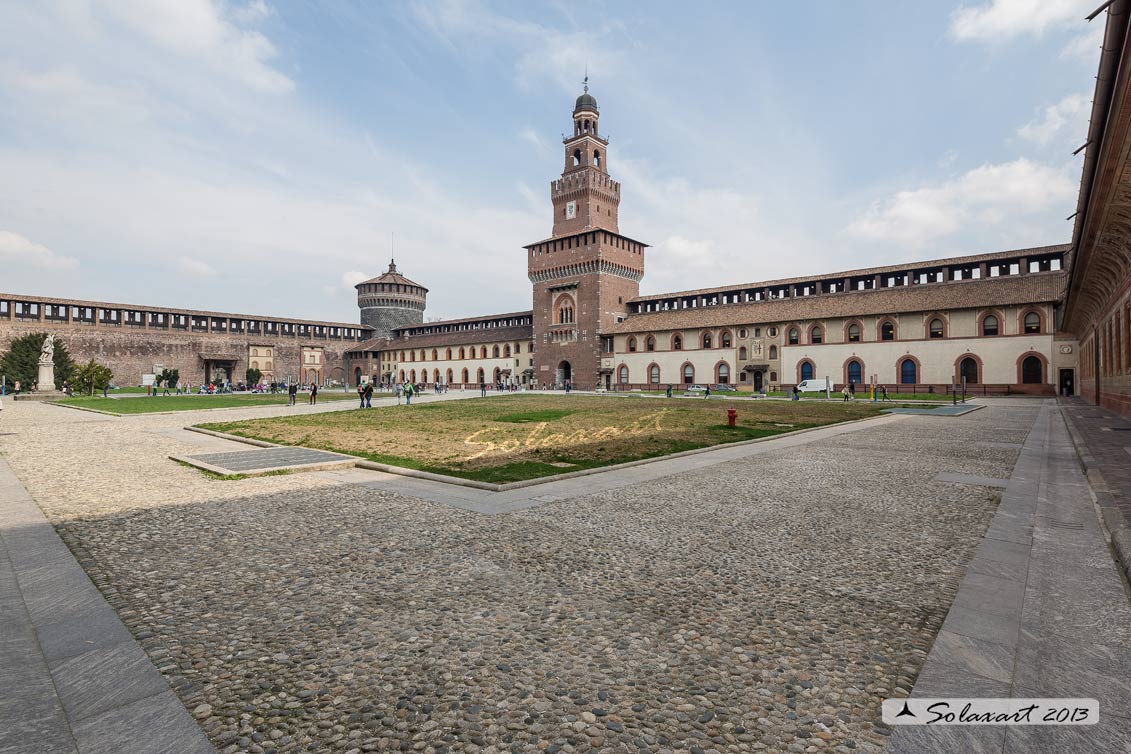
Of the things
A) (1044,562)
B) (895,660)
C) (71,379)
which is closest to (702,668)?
(895,660)

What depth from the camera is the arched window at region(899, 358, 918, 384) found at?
144 feet

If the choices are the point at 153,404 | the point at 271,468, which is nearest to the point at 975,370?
the point at 271,468

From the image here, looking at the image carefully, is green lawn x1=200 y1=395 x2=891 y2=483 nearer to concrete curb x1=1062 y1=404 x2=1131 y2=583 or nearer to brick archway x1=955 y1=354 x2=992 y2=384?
concrete curb x1=1062 y1=404 x2=1131 y2=583

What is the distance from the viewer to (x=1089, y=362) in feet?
98.0

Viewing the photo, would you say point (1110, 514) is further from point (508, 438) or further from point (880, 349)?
point (880, 349)

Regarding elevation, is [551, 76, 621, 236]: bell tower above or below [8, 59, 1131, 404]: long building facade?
above

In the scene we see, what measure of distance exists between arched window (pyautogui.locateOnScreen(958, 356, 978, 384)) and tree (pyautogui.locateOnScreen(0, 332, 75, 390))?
75.2m

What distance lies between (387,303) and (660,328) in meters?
51.4

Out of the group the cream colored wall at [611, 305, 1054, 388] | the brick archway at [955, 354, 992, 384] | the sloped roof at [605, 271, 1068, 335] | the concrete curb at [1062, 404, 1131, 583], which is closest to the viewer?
the concrete curb at [1062, 404, 1131, 583]

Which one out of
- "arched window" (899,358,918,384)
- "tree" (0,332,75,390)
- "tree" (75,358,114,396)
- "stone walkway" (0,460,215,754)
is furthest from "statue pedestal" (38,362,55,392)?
"arched window" (899,358,918,384)

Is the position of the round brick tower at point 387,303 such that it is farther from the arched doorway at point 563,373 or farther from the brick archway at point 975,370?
the brick archway at point 975,370

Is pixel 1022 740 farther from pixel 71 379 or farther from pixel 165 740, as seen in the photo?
pixel 71 379

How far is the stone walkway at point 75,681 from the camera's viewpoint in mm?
2350

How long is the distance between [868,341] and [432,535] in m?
48.9
